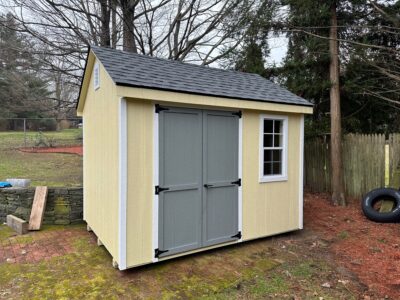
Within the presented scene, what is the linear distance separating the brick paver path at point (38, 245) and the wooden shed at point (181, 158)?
1.50 feet

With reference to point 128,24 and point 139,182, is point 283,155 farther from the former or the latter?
point 128,24

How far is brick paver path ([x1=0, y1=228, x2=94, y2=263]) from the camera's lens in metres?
4.24

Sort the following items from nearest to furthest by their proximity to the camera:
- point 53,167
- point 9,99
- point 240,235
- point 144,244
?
point 144,244, point 240,235, point 53,167, point 9,99

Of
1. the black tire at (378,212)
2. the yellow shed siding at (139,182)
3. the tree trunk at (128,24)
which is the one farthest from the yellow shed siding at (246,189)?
the tree trunk at (128,24)

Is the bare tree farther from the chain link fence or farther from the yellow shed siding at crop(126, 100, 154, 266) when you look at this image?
the yellow shed siding at crop(126, 100, 154, 266)

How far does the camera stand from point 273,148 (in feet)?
16.6

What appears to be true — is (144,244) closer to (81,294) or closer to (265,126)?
(81,294)

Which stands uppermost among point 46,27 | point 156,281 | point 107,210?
point 46,27

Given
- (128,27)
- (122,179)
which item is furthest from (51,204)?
(128,27)

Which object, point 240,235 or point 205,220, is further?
point 240,235

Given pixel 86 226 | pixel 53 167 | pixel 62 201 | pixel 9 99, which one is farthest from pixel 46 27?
pixel 86 226

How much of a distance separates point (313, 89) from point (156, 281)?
22.5 ft

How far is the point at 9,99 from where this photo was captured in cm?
1088

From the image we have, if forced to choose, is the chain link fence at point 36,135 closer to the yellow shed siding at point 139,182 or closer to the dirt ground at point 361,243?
the yellow shed siding at point 139,182
